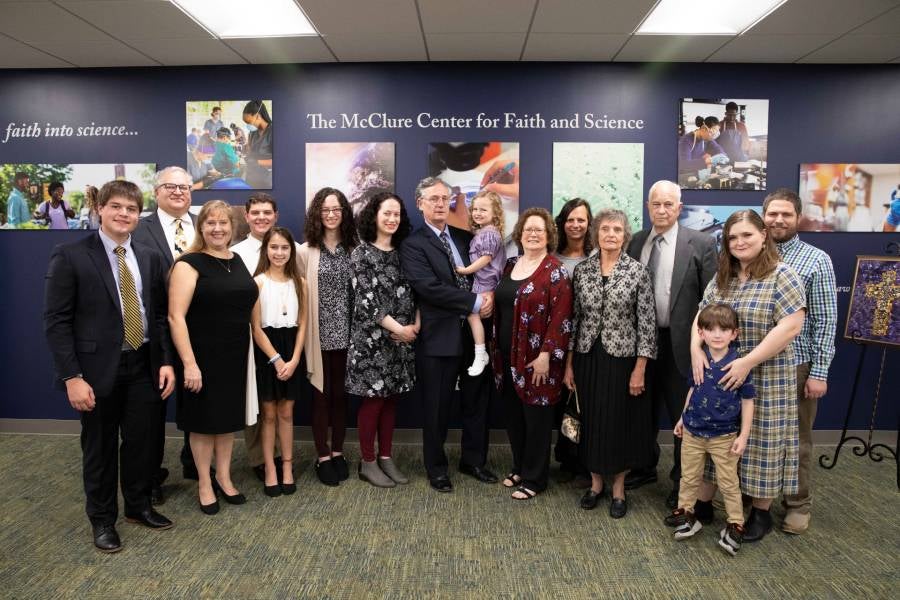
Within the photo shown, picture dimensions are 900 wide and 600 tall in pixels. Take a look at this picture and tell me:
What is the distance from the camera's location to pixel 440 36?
364cm

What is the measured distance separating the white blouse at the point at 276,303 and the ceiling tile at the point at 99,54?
6.99ft

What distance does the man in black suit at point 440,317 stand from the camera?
→ 3.22m

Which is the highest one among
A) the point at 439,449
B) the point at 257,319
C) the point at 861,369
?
the point at 257,319

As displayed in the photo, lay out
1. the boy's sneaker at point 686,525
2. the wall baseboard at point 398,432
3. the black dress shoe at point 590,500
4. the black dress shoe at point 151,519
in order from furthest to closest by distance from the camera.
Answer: the wall baseboard at point 398,432
the black dress shoe at point 590,500
the black dress shoe at point 151,519
the boy's sneaker at point 686,525

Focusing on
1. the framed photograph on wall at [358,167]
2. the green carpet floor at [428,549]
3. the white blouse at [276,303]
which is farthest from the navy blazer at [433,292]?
the framed photograph on wall at [358,167]

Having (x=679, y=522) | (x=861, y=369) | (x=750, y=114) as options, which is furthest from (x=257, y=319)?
(x=861, y=369)

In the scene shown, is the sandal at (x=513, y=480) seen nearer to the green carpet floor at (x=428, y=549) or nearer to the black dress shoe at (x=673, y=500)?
the green carpet floor at (x=428, y=549)

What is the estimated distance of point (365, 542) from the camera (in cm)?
275

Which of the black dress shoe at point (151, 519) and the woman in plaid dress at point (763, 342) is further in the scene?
the black dress shoe at point (151, 519)

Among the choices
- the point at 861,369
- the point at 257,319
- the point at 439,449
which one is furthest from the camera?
the point at 861,369

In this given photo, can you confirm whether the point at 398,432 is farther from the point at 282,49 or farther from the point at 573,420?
the point at 282,49

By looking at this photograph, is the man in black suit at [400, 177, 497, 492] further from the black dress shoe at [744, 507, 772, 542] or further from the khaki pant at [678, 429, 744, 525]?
the black dress shoe at [744, 507, 772, 542]

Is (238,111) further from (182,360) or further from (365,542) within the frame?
(365,542)

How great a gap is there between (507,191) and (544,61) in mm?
1013
